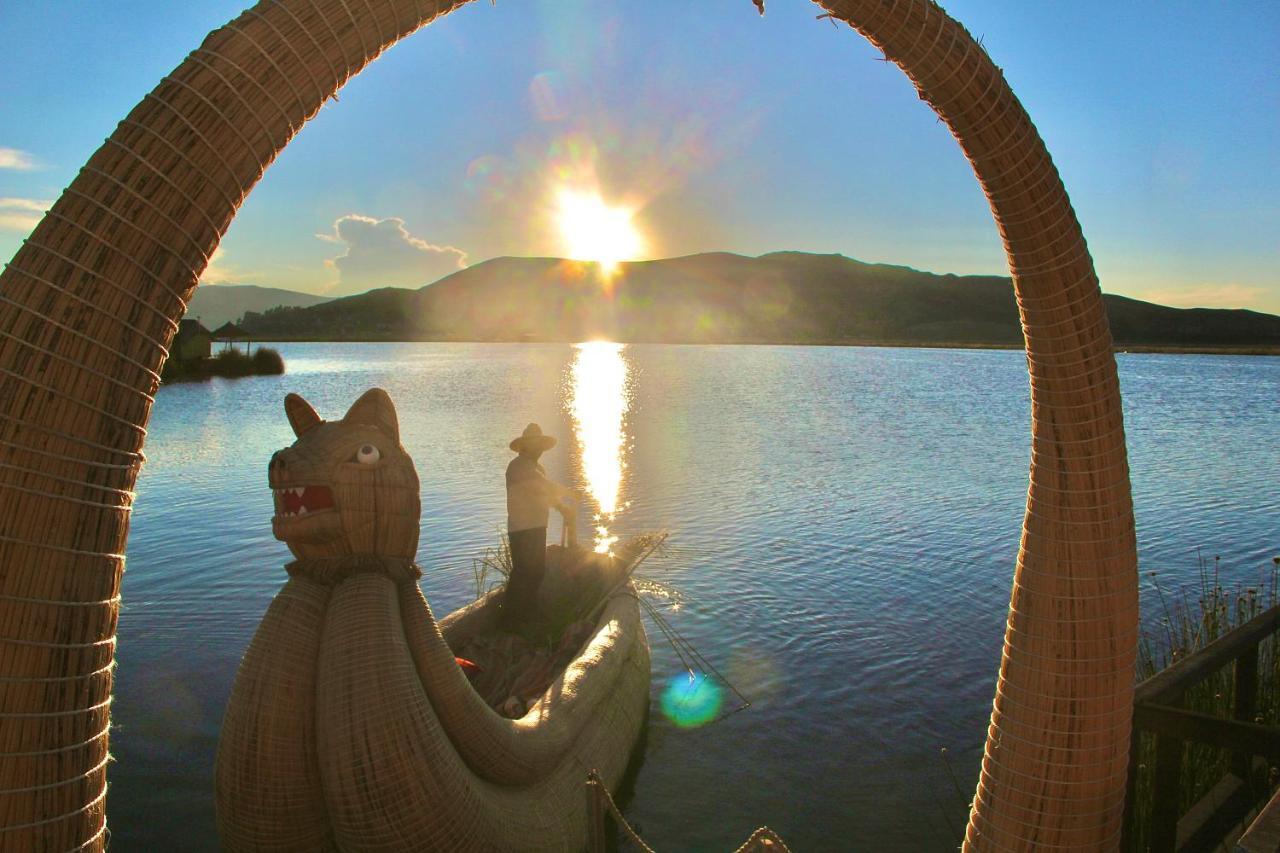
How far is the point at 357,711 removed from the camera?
156 inches

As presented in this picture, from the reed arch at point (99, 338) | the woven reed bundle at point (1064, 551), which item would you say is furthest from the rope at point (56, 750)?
the woven reed bundle at point (1064, 551)

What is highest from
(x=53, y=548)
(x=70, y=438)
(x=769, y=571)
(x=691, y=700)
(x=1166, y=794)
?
(x=70, y=438)

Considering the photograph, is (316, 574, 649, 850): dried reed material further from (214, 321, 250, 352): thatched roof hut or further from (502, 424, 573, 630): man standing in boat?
(214, 321, 250, 352): thatched roof hut

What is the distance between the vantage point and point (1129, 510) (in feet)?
11.5

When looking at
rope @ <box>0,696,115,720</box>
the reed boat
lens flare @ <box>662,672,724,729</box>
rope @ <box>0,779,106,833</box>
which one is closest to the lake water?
lens flare @ <box>662,672,724,729</box>

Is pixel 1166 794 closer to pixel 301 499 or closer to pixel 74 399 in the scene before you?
pixel 301 499

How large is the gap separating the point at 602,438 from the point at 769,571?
1798cm

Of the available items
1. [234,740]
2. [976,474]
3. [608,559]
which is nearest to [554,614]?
[608,559]

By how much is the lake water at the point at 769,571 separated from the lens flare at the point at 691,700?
15 centimetres

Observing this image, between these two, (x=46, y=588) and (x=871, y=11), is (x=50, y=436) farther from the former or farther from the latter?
(x=871, y=11)

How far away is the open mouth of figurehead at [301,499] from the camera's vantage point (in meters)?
4.24

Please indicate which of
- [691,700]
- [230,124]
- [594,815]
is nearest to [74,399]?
[230,124]

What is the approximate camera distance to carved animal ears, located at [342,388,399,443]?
15.0ft

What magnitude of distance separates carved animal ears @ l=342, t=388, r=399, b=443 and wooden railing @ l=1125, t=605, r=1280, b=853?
152 inches
